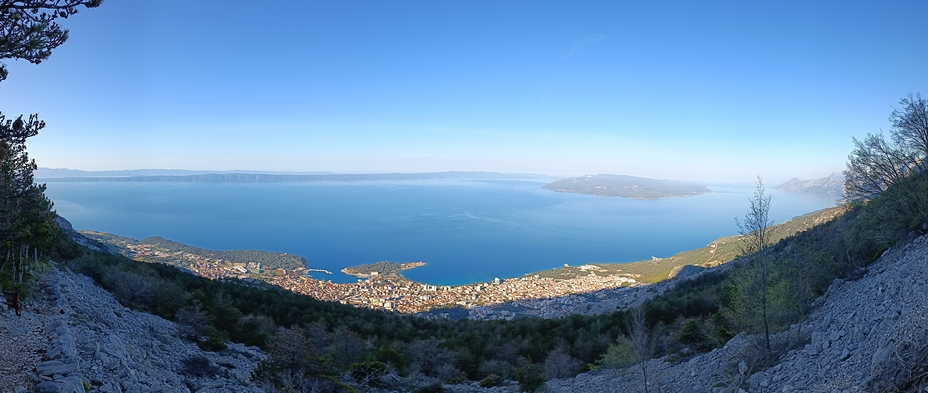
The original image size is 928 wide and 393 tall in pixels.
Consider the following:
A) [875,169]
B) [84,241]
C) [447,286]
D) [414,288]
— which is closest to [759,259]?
[875,169]

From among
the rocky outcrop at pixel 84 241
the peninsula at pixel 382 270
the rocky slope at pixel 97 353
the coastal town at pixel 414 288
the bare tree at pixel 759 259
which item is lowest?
the peninsula at pixel 382 270

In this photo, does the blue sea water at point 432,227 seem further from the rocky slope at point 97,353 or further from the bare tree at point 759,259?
the bare tree at point 759,259

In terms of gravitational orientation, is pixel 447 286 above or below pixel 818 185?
below

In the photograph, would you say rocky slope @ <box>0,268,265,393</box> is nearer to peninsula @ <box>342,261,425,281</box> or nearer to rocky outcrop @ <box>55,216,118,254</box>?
rocky outcrop @ <box>55,216,118,254</box>

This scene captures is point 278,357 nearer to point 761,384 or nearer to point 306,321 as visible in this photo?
point 761,384

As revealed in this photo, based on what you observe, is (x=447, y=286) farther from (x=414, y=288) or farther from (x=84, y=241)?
(x=84, y=241)

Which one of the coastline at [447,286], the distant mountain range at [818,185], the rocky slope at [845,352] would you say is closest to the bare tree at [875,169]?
the rocky slope at [845,352]
